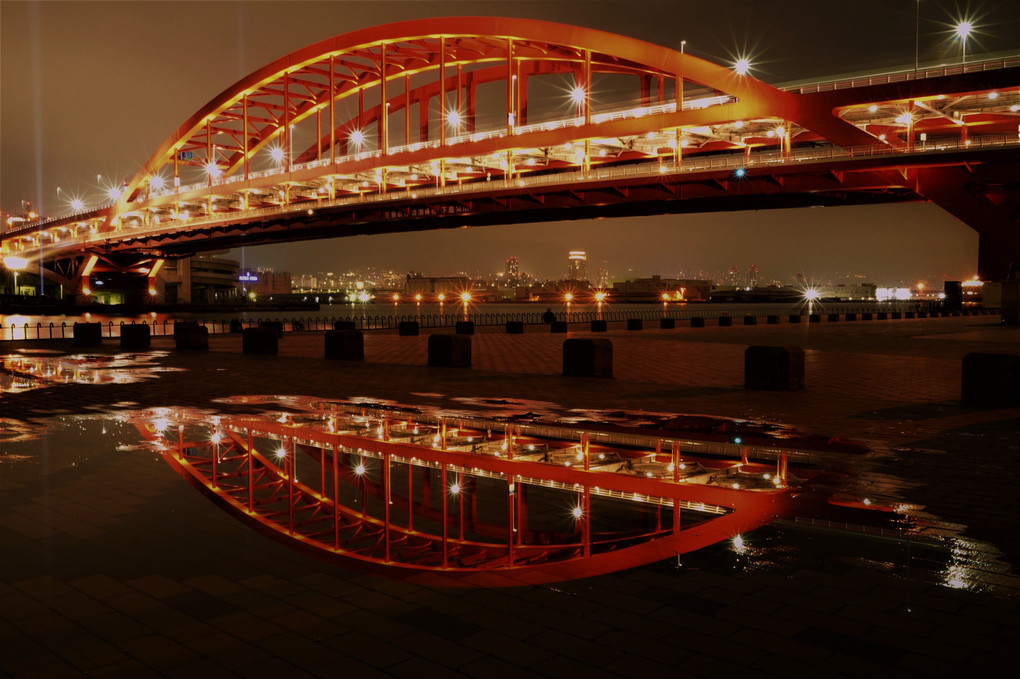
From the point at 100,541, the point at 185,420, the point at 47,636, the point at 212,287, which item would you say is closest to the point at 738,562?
the point at 47,636

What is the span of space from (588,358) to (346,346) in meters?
8.02

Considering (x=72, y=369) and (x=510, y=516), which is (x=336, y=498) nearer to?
(x=510, y=516)

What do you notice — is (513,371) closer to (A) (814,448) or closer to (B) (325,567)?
(A) (814,448)

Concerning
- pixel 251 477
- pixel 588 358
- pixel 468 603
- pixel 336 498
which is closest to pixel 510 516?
pixel 336 498

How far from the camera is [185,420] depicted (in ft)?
36.7

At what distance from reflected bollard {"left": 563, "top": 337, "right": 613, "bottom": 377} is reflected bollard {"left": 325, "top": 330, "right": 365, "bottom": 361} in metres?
7.13

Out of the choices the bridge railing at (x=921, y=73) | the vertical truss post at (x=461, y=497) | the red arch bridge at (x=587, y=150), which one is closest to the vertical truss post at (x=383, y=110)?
the red arch bridge at (x=587, y=150)

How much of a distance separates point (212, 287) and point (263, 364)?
170287 mm

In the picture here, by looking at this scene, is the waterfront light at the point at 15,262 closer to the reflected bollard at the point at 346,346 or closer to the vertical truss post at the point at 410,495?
the reflected bollard at the point at 346,346

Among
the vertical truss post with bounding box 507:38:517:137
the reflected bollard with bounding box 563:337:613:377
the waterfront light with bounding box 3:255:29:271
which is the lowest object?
the reflected bollard with bounding box 563:337:613:377

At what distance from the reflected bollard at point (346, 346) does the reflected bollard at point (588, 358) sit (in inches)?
281

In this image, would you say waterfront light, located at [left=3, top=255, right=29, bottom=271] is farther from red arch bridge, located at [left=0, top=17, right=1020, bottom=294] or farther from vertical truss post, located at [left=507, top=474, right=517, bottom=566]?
vertical truss post, located at [left=507, top=474, right=517, bottom=566]

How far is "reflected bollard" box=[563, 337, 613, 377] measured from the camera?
17.3 metres

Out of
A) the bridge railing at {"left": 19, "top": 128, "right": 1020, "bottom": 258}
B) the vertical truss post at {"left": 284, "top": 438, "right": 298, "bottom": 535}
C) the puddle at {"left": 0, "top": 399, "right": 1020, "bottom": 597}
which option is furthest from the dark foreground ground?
the bridge railing at {"left": 19, "top": 128, "right": 1020, "bottom": 258}
